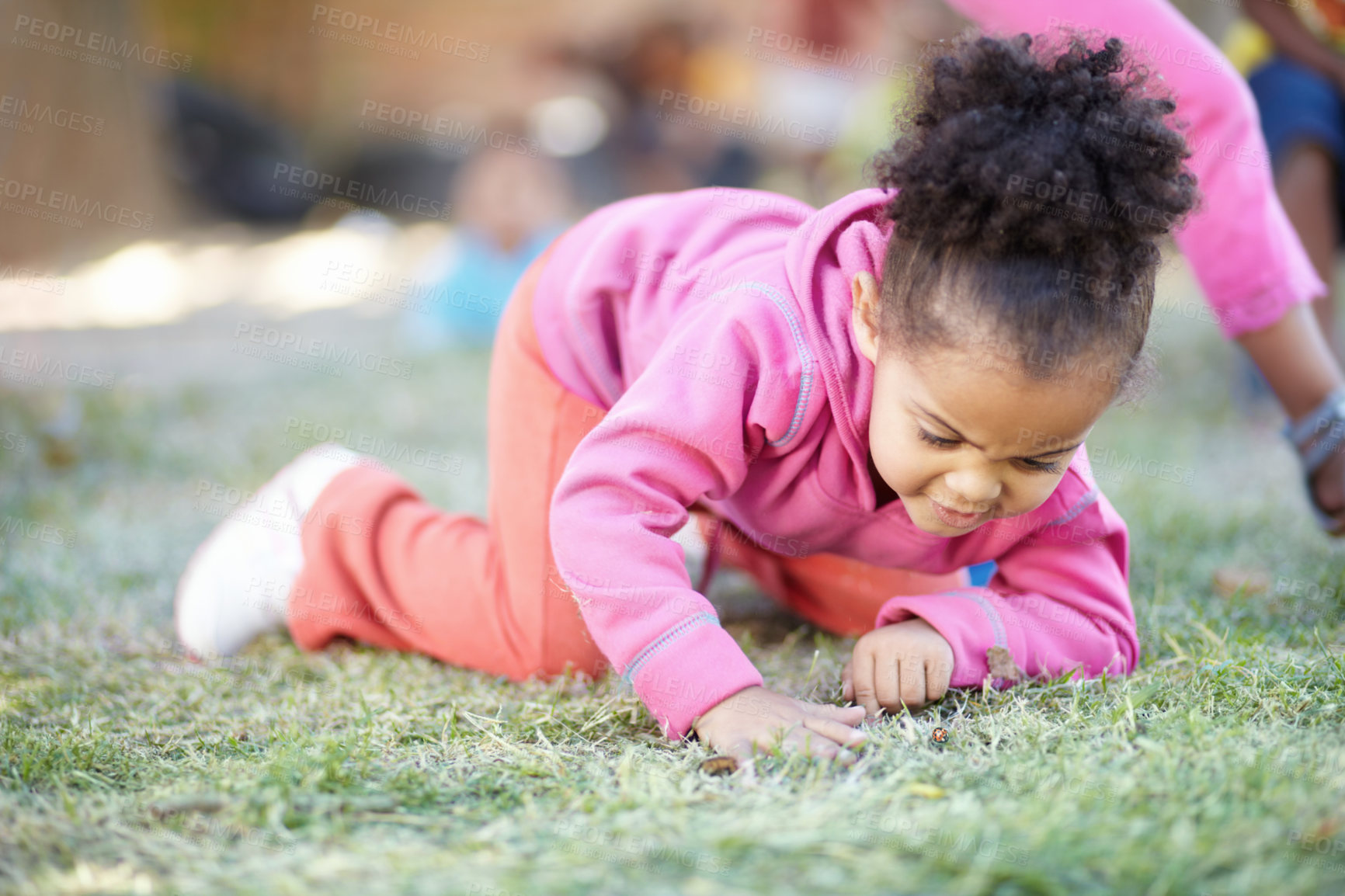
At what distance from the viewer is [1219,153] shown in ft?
6.65

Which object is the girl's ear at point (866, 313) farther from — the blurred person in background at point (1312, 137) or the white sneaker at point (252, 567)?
the blurred person in background at point (1312, 137)

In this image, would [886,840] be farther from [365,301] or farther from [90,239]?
[90,239]

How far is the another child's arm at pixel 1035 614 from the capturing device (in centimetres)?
149

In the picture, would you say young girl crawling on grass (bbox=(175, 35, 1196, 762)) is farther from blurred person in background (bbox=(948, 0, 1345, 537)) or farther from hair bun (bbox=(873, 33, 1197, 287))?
blurred person in background (bbox=(948, 0, 1345, 537))

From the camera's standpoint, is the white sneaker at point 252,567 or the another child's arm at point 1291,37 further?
the another child's arm at point 1291,37

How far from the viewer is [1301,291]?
2027 millimetres

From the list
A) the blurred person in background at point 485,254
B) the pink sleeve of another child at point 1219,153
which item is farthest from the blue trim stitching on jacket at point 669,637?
the blurred person in background at point 485,254

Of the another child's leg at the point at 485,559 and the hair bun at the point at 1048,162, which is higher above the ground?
the hair bun at the point at 1048,162

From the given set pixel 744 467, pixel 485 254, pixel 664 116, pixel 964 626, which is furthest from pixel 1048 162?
pixel 664 116

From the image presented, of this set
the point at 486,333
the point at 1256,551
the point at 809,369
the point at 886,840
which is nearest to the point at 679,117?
the point at 486,333

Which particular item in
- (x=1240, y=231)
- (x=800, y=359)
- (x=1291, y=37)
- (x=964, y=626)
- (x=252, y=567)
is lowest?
(x=252, y=567)

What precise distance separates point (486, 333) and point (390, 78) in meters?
5.99

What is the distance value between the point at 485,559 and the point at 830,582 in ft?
1.91

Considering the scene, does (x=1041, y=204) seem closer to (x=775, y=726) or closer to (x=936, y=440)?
(x=936, y=440)
